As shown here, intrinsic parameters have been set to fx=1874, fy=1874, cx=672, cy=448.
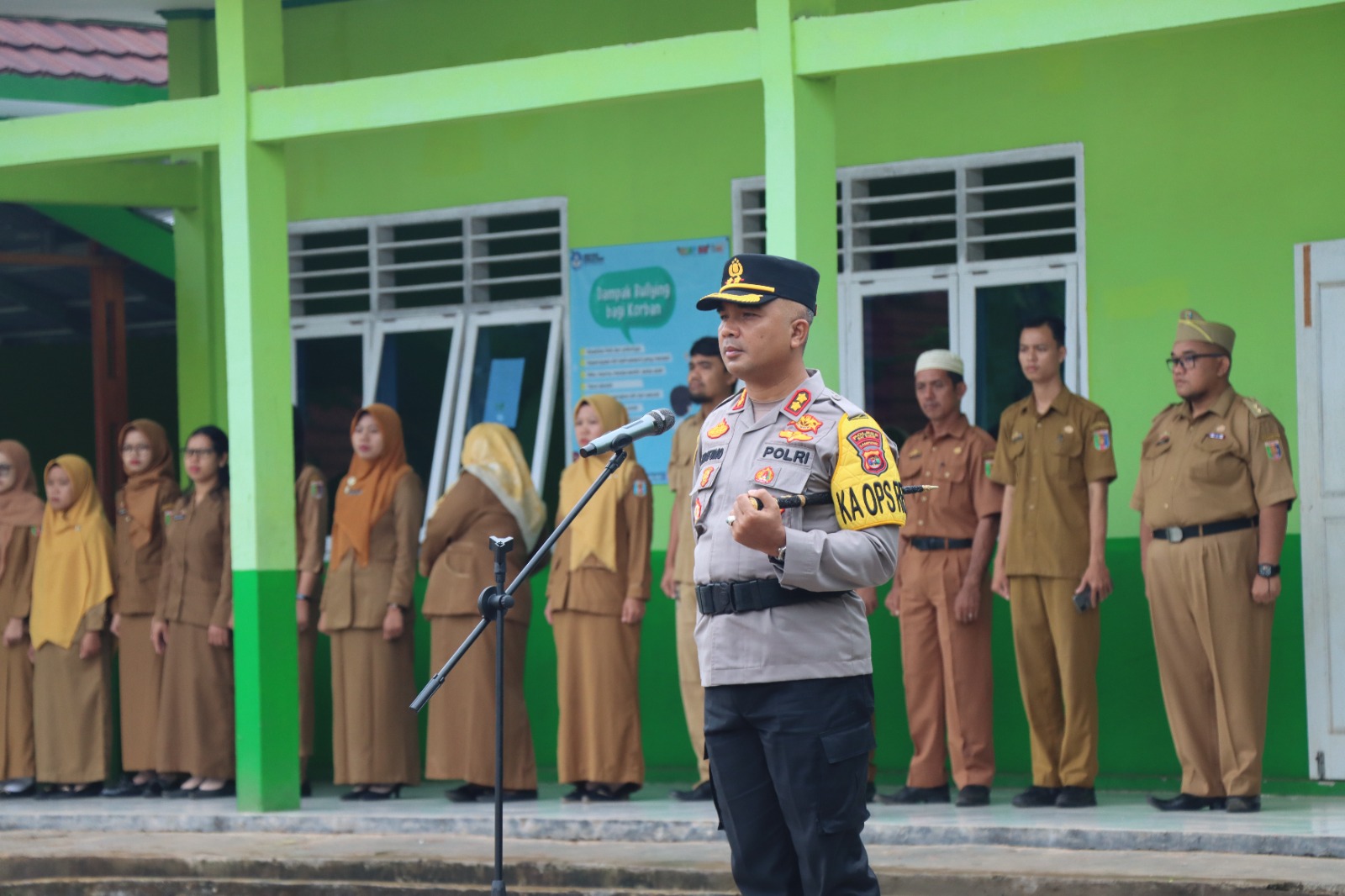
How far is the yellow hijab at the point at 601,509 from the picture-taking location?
775cm

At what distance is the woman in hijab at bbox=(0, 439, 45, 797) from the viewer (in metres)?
8.83

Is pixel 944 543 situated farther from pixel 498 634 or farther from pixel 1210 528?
pixel 498 634

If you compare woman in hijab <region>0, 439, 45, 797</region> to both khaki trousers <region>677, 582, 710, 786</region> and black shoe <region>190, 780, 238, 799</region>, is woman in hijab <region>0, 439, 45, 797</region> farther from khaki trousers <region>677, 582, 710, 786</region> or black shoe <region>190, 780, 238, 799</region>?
khaki trousers <region>677, 582, 710, 786</region>

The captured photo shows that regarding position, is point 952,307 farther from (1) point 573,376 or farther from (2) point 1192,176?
(1) point 573,376

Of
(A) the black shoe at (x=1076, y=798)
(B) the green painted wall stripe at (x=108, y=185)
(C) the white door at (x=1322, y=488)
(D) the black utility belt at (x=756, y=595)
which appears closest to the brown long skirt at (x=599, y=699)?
(A) the black shoe at (x=1076, y=798)

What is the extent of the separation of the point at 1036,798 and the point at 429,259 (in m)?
4.09

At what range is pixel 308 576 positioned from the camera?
8555 mm

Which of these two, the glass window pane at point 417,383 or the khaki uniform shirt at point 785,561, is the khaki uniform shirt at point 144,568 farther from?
the khaki uniform shirt at point 785,561

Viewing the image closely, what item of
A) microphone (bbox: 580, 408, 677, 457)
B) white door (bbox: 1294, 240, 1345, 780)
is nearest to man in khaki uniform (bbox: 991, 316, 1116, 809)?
white door (bbox: 1294, 240, 1345, 780)

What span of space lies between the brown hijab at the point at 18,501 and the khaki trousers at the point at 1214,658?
525 centimetres

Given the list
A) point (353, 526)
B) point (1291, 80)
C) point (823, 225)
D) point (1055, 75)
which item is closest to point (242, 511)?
point (353, 526)

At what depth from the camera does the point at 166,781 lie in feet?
28.0

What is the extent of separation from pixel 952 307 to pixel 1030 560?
1.40m

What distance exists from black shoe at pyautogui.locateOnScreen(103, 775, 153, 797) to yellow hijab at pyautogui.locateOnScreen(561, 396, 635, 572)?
2.41 metres
